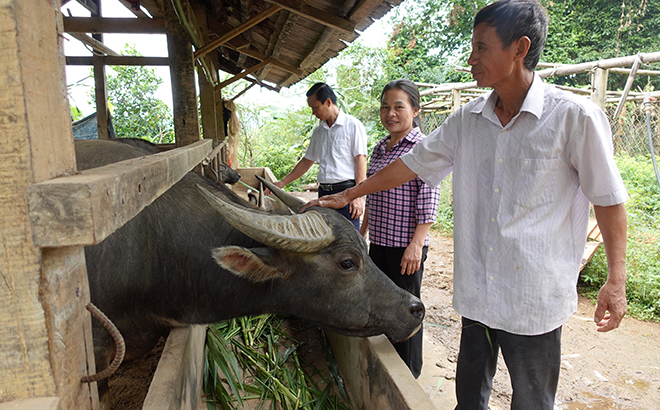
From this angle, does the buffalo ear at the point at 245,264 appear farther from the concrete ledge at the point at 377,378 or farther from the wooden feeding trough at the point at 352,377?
the concrete ledge at the point at 377,378

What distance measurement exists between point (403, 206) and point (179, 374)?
1.57 metres

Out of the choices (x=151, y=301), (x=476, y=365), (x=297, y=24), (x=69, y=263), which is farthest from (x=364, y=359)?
(x=297, y=24)

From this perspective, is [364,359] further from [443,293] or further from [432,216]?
[443,293]

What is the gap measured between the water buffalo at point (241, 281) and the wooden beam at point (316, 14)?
1.98 meters

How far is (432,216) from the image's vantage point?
8.20 feet

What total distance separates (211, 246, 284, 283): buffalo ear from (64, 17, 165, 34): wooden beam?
3071 mm

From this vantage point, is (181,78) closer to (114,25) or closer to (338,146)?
(114,25)

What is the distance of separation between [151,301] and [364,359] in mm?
1103

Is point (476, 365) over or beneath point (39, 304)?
beneath

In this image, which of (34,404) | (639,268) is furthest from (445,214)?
(34,404)

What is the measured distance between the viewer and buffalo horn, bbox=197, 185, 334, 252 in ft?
5.54

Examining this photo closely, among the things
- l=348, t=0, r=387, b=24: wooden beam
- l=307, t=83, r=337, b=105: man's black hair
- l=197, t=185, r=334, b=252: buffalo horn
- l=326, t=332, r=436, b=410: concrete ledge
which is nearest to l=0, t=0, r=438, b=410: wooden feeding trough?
l=197, t=185, r=334, b=252: buffalo horn

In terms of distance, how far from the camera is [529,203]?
160 cm

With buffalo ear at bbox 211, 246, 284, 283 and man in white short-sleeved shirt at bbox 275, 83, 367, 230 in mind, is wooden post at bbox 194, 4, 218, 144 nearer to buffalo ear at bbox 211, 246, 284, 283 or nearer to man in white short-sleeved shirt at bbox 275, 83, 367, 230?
man in white short-sleeved shirt at bbox 275, 83, 367, 230
